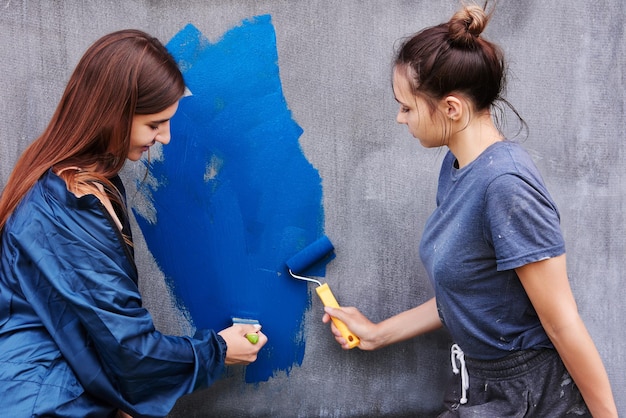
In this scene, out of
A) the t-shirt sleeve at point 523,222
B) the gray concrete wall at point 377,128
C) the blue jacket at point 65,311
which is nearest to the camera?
the t-shirt sleeve at point 523,222

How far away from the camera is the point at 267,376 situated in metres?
2.35

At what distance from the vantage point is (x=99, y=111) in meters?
1.66

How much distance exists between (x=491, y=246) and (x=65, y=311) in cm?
106

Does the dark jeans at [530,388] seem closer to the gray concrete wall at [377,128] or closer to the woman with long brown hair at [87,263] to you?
the gray concrete wall at [377,128]

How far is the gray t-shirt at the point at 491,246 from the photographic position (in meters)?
1.46

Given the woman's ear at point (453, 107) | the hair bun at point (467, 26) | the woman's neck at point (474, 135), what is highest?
the hair bun at point (467, 26)

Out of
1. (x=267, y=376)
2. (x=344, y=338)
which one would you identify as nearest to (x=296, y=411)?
(x=267, y=376)

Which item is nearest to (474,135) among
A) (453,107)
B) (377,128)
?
(453,107)

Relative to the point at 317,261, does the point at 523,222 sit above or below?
above

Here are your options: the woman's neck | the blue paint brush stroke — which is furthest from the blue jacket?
the woman's neck

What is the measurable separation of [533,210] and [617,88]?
99cm

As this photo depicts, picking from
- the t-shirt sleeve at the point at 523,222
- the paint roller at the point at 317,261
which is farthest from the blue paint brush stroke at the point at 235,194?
the t-shirt sleeve at the point at 523,222

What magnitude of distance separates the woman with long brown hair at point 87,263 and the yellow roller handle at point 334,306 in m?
0.55

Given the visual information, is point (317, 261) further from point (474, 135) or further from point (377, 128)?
point (474, 135)
